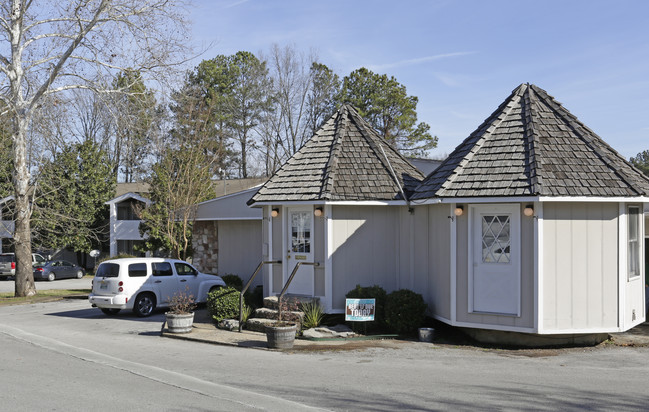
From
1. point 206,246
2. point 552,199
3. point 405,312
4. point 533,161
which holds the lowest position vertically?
point 405,312

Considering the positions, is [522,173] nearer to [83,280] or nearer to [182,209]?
[182,209]

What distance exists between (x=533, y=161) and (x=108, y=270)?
36.3 ft

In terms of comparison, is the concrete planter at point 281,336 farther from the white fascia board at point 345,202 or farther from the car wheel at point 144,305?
the car wheel at point 144,305

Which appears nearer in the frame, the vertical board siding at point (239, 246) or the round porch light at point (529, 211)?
the round porch light at point (529, 211)

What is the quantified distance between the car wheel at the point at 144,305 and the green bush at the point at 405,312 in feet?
23.7

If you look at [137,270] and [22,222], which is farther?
[22,222]

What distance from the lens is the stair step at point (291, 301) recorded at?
13180mm

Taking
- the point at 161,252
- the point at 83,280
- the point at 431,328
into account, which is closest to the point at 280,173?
the point at 431,328

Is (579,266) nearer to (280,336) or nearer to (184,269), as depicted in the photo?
(280,336)

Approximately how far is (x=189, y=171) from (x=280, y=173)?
34.5 feet

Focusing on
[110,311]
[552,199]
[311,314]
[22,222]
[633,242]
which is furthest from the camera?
[22,222]

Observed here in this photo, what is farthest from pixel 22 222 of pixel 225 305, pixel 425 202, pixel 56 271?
pixel 425 202

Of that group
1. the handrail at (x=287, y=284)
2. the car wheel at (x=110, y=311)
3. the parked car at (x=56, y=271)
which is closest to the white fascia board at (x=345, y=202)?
the handrail at (x=287, y=284)

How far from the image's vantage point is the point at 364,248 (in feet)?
45.1
